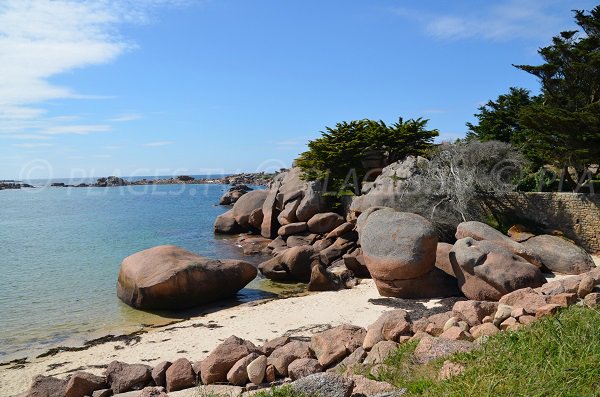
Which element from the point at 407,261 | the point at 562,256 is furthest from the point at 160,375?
the point at 562,256

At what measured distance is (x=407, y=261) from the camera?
14422 millimetres

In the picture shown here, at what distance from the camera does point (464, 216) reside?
65.7ft

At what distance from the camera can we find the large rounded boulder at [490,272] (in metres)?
13.4

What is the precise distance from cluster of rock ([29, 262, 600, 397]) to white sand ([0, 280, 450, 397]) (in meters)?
1.75

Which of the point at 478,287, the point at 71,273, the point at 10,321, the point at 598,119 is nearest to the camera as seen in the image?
the point at 478,287

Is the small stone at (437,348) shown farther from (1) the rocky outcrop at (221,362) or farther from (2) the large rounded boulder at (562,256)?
(2) the large rounded boulder at (562,256)

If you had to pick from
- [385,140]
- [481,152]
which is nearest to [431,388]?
[481,152]

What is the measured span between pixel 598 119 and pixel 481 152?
4.80m

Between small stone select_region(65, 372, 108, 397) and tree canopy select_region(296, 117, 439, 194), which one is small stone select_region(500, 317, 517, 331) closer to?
small stone select_region(65, 372, 108, 397)

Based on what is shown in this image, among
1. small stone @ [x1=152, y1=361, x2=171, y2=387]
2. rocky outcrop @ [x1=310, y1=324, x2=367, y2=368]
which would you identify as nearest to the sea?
small stone @ [x1=152, y1=361, x2=171, y2=387]

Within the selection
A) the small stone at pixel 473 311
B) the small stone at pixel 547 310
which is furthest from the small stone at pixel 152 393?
the small stone at pixel 547 310

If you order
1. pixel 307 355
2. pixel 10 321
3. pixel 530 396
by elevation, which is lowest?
pixel 10 321

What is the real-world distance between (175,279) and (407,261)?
7.03 meters

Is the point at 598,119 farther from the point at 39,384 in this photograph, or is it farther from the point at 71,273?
the point at 71,273
